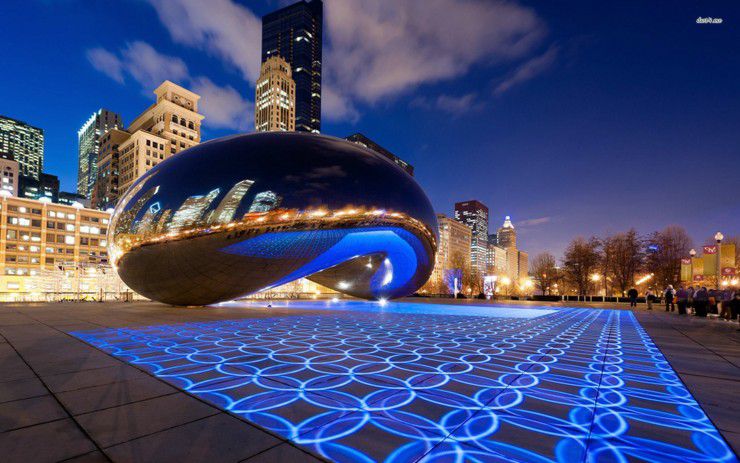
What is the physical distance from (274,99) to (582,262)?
5089 inches

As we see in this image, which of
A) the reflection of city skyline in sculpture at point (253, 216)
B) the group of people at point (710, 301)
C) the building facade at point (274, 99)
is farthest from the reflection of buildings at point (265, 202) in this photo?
the building facade at point (274, 99)

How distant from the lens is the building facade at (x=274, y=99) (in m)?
147

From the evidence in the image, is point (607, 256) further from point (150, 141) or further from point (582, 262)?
point (150, 141)

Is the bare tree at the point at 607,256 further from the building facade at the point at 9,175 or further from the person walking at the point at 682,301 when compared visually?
the building facade at the point at 9,175

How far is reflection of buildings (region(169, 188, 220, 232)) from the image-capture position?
1141 centimetres

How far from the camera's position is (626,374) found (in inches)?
212

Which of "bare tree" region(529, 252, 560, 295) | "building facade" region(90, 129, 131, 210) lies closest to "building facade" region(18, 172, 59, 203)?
"building facade" region(90, 129, 131, 210)

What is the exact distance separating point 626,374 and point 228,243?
1046 centimetres

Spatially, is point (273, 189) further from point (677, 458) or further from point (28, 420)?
point (677, 458)

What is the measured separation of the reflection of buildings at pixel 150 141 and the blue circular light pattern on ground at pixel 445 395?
108 m

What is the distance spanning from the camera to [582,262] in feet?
183

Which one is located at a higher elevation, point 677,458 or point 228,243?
point 228,243

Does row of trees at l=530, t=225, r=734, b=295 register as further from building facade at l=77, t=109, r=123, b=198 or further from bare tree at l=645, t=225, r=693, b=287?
building facade at l=77, t=109, r=123, b=198

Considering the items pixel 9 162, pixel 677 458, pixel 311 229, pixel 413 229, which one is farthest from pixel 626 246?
pixel 9 162
